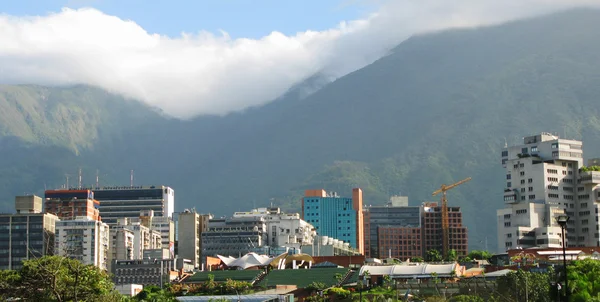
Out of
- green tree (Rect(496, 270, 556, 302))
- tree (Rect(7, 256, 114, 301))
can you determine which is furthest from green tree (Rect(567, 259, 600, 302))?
tree (Rect(7, 256, 114, 301))

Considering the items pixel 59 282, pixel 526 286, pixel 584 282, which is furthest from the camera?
pixel 526 286

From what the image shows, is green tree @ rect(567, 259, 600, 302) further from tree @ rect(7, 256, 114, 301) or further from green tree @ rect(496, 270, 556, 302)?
tree @ rect(7, 256, 114, 301)

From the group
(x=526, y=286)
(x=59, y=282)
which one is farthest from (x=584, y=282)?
(x=59, y=282)

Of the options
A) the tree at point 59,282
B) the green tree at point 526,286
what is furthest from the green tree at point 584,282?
Result: the tree at point 59,282

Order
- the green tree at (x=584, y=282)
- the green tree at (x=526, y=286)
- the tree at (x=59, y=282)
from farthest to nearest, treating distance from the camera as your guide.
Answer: the green tree at (x=526, y=286), the green tree at (x=584, y=282), the tree at (x=59, y=282)

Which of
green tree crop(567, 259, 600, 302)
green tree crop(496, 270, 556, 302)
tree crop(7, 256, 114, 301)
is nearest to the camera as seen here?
tree crop(7, 256, 114, 301)

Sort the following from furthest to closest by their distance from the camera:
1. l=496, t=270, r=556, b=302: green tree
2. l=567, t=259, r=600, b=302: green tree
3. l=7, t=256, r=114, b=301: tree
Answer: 1. l=496, t=270, r=556, b=302: green tree
2. l=567, t=259, r=600, b=302: green tree
3. l=7, t=256, r=114, b=301: tree

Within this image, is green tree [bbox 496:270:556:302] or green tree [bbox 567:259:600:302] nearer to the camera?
green tree [bbox 567:259:600:302]

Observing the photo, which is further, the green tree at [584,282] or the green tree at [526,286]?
the green tree at [526,286]

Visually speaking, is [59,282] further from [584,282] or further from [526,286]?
[584,282]

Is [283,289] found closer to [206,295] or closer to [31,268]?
[206,295]

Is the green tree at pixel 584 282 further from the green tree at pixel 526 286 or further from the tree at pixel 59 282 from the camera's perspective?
the tree at pixel 59 282

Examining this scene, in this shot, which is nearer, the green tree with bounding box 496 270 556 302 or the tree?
the tree

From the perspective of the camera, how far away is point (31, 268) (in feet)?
385
